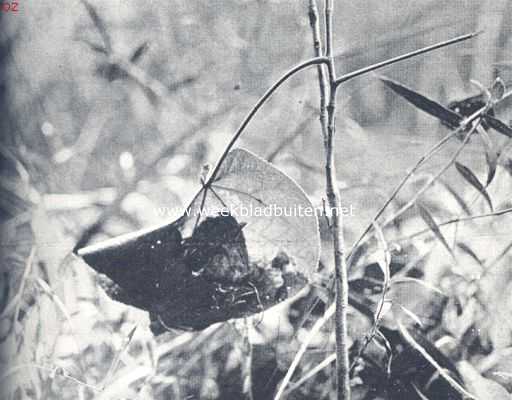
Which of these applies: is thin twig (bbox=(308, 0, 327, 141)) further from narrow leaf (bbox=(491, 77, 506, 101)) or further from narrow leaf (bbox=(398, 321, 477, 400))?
Answer: narrow leaf (bbox=(398, 321, 477, 400))

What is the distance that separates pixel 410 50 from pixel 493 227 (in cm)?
54

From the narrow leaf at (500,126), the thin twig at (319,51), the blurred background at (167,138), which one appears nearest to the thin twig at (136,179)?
the blurred background at (167,138)

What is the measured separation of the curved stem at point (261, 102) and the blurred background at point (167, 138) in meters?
0.02

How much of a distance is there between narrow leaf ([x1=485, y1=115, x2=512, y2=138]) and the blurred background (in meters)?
0.02

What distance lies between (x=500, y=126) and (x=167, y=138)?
924mm

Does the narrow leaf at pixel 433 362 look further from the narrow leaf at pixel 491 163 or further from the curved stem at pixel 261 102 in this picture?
the curved stem at pixel 261 102

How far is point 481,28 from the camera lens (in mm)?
1526

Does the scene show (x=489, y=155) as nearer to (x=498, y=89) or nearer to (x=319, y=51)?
(x=498, y=89)

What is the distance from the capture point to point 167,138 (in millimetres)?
1604

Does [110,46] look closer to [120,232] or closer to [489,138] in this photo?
[120,232]

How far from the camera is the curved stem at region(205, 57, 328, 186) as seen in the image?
5.06 feet

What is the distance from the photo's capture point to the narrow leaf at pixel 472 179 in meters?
1.53

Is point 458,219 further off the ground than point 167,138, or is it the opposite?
point 167,138

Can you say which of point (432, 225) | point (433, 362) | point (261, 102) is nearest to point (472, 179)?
point (432, 225)
